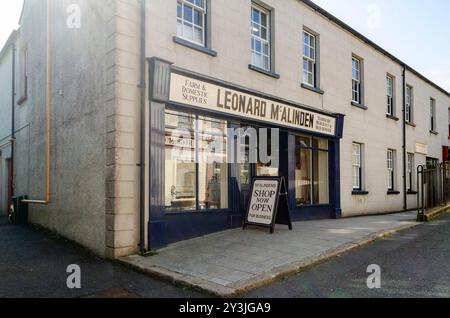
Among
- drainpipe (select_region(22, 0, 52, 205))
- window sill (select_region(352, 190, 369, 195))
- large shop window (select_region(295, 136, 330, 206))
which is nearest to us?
drainpipe (select_region(22, 0, 52, 205))

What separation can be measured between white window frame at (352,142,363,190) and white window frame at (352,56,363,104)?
1.68m

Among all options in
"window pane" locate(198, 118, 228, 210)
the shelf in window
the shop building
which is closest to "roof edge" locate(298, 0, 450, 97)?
the shop building

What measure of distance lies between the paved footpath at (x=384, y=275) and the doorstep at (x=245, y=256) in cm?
23

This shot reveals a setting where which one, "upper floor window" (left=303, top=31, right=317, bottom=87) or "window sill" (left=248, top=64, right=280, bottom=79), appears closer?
"window sill" (left=248, top=64, right=280, bottom=79)

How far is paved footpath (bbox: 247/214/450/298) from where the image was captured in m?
4.89

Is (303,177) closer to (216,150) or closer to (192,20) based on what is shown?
(216,150)

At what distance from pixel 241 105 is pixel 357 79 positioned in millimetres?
7102

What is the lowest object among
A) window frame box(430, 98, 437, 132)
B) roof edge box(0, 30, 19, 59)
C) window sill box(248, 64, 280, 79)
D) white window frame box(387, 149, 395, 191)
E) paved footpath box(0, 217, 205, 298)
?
paved footpath box(0, 217, 205, 298)

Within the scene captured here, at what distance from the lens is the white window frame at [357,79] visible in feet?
45.9

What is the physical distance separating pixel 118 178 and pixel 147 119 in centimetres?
126

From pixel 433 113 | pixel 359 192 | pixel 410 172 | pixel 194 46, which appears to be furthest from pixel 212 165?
pixel 433 113

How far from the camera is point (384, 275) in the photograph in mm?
5652

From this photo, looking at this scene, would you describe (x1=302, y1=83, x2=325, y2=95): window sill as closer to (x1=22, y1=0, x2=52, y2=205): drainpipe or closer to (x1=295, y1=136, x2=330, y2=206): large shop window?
(x1=295, y1=136, x2=330, y2=206): large shop window
